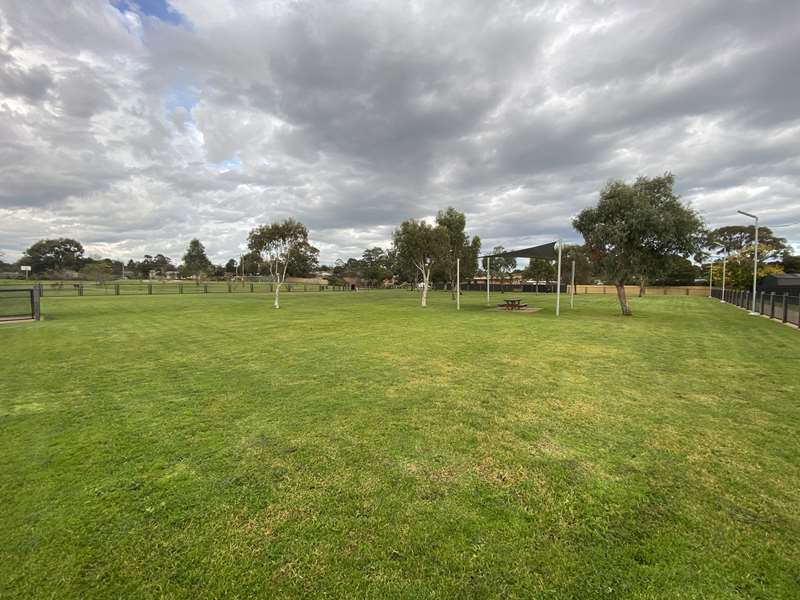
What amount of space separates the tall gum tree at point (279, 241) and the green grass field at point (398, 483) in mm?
16016

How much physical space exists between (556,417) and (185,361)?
6.54 metres

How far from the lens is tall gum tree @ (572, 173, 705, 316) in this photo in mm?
15727

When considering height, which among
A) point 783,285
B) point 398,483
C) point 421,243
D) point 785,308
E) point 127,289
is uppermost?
point 421,243

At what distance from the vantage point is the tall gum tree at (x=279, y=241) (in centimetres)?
2148

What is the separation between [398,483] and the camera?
9.14 feet

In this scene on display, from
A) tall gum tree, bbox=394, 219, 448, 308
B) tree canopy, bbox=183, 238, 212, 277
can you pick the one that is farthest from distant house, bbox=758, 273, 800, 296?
tree canopy, bbox=183, 238, 212, 277

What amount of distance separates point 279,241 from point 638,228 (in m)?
18.6

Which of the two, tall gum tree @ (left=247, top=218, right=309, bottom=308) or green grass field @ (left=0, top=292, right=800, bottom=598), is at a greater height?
tall gum tree @ (left=247, top=218, right=309, bottom=308)

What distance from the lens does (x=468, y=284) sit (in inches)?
2670

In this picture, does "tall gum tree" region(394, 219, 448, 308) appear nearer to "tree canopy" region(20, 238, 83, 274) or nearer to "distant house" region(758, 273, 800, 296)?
"distant house" region(758, 273, 800, 296)

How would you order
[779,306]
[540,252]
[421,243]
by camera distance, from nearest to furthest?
[779,306] → [540,252] → [421,243]

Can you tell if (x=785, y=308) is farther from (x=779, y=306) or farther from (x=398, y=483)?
(x=398, y=483)

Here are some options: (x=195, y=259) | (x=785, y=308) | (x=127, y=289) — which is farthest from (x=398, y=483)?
(x=195, y=259)

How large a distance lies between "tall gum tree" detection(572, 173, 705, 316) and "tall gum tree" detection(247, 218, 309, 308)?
1559cm
